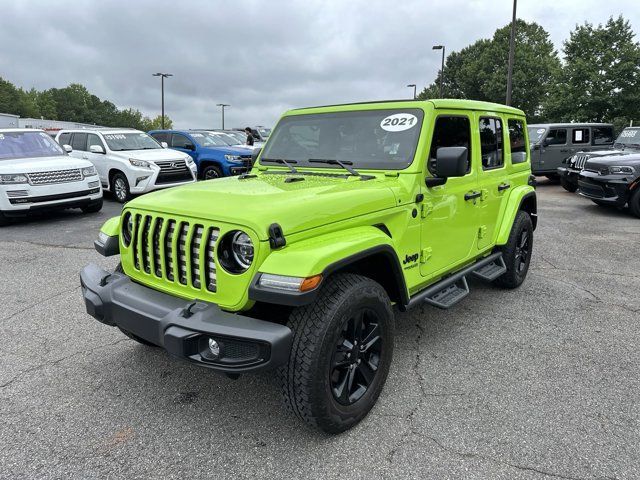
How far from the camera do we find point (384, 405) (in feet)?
9.53

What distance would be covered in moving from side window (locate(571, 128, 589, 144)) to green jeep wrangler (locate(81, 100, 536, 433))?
1270 centimetres

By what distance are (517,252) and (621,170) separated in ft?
20.0

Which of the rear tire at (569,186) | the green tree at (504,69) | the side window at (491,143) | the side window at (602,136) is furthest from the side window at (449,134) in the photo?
the green tree at (504,69)

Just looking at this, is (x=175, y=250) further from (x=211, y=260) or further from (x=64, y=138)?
(x=64, y=138)

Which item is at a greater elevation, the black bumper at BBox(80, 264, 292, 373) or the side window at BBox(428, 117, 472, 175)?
the side window at BBox(428, 117, 472, 175)

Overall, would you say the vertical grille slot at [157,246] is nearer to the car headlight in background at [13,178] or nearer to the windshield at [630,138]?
the car headlight in background at [13,178]

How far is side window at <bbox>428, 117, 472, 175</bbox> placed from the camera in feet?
11.1

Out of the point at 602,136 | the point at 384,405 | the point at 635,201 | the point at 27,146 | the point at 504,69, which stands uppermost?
the point at 504,69

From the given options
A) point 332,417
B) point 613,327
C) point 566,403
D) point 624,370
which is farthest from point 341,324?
point 613,327

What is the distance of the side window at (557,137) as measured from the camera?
14.4 meters

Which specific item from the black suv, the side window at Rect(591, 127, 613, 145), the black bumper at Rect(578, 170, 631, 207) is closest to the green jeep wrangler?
the black bumper at Rect(578, 170, 631, 207)

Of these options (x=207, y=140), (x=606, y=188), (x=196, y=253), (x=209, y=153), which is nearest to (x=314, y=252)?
(x=196, y=253)

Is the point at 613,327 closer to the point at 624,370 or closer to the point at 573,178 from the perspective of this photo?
the point at 624,370

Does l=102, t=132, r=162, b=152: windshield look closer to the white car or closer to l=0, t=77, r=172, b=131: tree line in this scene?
the white car
